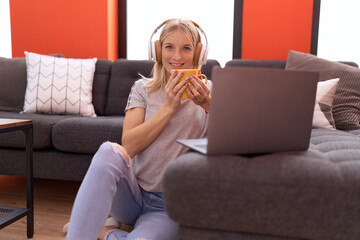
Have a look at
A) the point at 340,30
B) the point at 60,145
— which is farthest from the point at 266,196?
the point at 340,30

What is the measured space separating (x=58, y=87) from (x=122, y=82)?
1.41 ft

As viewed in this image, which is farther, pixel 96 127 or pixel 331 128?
pixel 96 127

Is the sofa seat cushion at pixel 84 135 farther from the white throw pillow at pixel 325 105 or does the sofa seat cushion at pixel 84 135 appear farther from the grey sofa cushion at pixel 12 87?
the white throw pillow at pixel 325 105

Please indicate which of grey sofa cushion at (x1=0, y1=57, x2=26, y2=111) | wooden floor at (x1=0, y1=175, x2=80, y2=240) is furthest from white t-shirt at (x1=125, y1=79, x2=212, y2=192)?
grey sofa cushion at (x1=0, y1=57, x2=26, y2=111)

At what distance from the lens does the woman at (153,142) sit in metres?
1.01

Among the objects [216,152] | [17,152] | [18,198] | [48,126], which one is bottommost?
[18,198]

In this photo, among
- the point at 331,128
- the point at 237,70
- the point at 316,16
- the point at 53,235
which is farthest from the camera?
the point at 316,16

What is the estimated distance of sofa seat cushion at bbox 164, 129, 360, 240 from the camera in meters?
0.73

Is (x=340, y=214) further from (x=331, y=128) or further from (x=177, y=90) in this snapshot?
(x=331, y=128)

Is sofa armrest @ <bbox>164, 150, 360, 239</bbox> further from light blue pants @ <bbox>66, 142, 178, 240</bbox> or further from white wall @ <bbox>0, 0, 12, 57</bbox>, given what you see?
white wall @ <bbox>0, 0, 12, 57</bbox>

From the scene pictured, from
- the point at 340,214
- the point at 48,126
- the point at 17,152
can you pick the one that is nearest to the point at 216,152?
the point at 340,214

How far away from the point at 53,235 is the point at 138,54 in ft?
6.65

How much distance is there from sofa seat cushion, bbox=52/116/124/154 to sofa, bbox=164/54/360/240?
1.09 m

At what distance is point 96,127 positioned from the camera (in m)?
1.83
